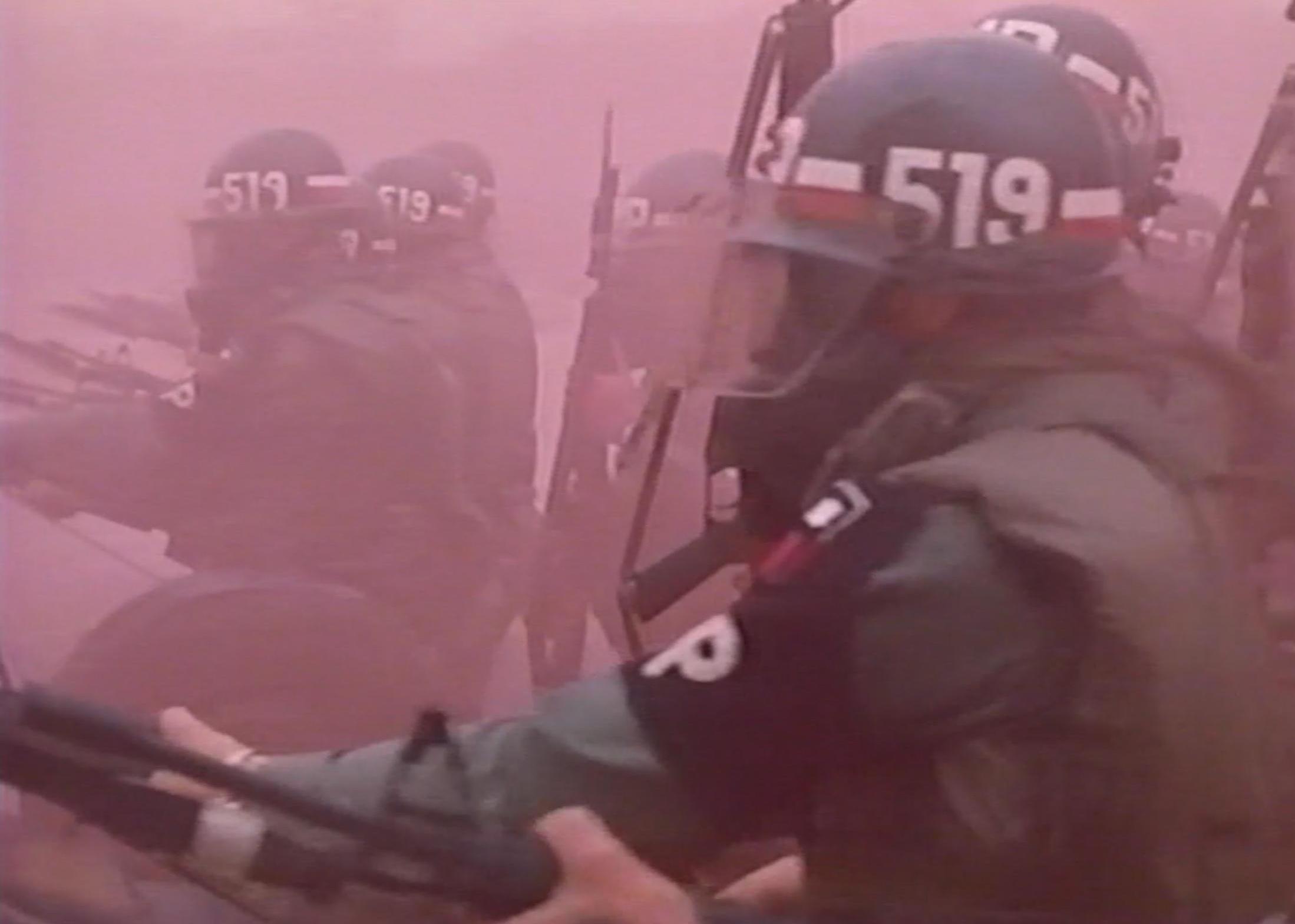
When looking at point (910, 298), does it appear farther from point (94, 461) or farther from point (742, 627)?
point (94, 461)

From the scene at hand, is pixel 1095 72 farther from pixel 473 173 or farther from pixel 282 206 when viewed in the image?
pixel 282 206

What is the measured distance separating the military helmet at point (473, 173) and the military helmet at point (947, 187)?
0.61 ft

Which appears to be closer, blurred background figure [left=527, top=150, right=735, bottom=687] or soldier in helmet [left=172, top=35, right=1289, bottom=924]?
soldier in helmet [left=172, top=35, right=1289, bottom=924]

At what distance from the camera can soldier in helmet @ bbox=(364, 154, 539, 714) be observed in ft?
4.07

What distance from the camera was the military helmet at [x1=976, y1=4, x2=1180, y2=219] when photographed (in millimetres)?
1184

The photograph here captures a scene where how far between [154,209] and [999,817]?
1.91ft

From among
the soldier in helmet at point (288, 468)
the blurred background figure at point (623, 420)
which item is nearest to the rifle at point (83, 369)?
the soldier in helmet at point (288, 468)

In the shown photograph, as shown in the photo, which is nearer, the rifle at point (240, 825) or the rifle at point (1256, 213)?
the rifle at point (240, 825)


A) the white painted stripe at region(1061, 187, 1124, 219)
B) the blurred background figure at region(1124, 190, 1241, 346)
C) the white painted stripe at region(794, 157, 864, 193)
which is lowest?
the blurred background figure at region(1124, 190, 1241, 346)

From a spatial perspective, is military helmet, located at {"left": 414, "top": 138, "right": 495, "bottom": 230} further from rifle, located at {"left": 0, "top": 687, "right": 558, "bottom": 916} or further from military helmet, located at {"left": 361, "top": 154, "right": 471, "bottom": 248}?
rifle, located at {"left": 0, "top": 687, "right": 558, "bottom": 916}

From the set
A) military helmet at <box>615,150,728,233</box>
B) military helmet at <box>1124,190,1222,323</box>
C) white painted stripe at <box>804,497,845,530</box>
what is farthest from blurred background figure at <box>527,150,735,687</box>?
military helmet at <box>1124,190,1222,323</box>

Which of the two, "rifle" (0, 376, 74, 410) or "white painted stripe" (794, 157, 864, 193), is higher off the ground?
"white painted stripe" (794, 157, 864, 193)

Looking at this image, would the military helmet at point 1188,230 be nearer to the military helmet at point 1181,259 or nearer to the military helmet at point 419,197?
the military helmet at point 1181,259

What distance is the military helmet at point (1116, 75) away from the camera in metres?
1.18
